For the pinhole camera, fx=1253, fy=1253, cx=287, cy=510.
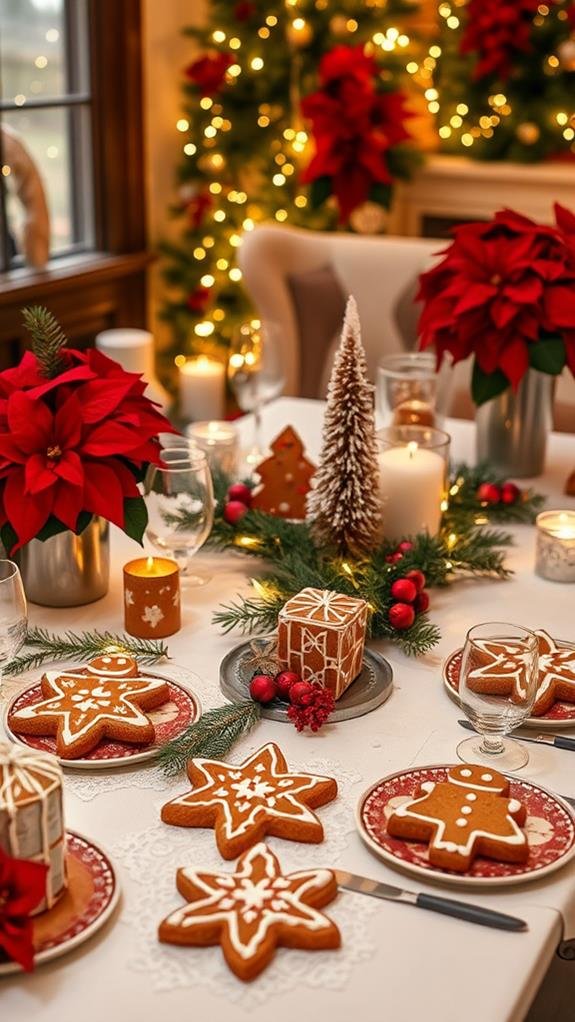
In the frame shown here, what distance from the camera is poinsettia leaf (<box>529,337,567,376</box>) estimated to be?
184cm

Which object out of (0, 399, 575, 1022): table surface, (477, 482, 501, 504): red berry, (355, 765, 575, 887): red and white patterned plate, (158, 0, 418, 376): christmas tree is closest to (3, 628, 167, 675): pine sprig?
(0, 399, 575, 1022): table surface

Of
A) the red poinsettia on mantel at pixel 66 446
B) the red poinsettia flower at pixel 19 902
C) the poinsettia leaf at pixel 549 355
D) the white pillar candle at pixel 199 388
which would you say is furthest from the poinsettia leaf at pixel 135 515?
the white pillar candle at pixel 199 388

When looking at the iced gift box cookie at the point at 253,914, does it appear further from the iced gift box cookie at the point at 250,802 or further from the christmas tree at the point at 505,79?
the christmas tree at the point at 505,79

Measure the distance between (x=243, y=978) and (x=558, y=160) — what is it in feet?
12.4

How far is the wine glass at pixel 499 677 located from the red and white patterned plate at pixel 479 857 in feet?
0.19

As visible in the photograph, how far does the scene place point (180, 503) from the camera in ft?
5.04

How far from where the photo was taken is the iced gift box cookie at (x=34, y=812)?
3.07 feet

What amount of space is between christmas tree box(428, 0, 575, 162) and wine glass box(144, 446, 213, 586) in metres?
2.94

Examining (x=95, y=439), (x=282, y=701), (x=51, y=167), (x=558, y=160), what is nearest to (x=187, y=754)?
(x=282, y=701)

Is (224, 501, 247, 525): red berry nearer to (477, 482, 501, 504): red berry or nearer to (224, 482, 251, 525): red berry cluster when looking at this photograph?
(224, 482, 251, 525): red berry cluster

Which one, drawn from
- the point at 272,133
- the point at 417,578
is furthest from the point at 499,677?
the point at 272,133

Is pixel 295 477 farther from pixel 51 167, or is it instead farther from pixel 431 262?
pixel 51 167

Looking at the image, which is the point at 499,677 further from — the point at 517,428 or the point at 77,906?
the point at 517,428

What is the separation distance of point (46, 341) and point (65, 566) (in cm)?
27
